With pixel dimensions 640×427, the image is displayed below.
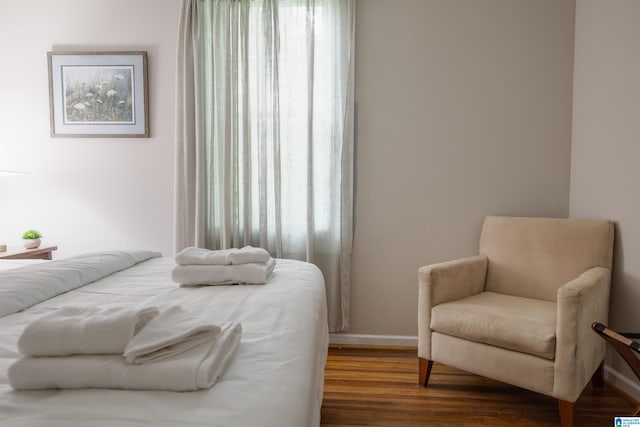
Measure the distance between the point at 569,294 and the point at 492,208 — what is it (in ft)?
3.66

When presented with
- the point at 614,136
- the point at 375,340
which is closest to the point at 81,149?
the point at 375,340

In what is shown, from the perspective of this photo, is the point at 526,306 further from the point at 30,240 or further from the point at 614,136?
the point at 30,240

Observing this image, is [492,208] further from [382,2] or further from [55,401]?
[55,401]

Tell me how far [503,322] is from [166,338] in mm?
1578

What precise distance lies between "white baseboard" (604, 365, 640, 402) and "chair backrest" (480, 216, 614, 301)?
0.51 meters

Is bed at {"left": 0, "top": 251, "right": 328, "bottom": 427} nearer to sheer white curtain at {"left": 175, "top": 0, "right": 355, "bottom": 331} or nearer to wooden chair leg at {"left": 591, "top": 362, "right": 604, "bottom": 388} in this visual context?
sheer white curtain at {"left": 175, "top": 0, "right": 355, "bottom": 331}

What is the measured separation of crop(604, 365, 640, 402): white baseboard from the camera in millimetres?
2006

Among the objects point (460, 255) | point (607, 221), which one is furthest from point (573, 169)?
point (460, 255)

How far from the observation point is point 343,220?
2.73 metres

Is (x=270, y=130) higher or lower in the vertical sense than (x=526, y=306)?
higher

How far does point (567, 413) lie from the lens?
67.9 inches

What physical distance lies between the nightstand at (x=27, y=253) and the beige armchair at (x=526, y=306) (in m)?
2.36

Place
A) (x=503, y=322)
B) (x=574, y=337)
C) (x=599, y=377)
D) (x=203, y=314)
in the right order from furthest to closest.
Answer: (x=599, y=377), (x=503, y=322), (x=574, y=337), (x=203, y=314)

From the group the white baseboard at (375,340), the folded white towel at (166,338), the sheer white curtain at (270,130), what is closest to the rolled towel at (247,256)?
the folded white towel at (166,338)
